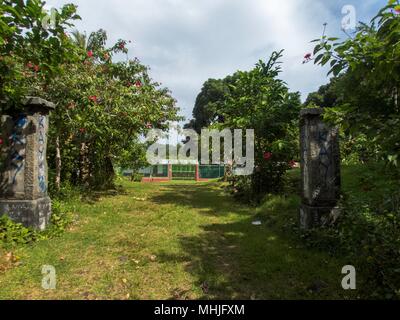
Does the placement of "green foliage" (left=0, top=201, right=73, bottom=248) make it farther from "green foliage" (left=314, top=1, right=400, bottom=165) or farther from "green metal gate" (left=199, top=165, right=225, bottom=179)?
"green metal gate" (left=199, top=165, right=225, bottom=179)

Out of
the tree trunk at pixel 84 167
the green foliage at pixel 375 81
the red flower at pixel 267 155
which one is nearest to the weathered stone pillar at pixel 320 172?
the green foliage at pixel 375 81

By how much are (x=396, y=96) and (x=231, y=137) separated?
27.4 feet

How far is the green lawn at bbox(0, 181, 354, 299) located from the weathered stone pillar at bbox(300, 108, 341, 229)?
2.28 feet

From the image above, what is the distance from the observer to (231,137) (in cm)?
1171

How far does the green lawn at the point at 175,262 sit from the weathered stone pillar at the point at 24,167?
Result: 2.34 feet

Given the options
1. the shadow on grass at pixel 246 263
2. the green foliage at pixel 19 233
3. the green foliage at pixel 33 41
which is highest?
the green foliage at pixel 33 41

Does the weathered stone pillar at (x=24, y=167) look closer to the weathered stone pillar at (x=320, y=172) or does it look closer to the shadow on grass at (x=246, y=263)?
the shadow on grass at (x=246, y=263)

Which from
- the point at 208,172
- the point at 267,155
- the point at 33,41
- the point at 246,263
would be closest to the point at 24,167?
the point at 33,41

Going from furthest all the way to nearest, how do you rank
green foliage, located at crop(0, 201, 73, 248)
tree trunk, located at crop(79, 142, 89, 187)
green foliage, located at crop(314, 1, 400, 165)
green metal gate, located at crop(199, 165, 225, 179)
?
green metal gate, located at crop(199, 165, 225, 179) < tree trunk, located at crop(79, 142, 89, 187) < green foliage, located at crop(0, 201, 73, 248) < green foliage, located at crop(314, 1, 400, 165)

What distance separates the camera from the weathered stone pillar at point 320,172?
18.8 ft

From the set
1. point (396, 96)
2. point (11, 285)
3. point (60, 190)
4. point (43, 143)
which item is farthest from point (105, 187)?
point (396, 96)

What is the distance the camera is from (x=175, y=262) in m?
4.84

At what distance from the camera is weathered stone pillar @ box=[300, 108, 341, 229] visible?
18.8 ft

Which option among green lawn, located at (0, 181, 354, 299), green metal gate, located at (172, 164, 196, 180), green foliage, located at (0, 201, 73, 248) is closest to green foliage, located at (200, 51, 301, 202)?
green lawn, located at (0, 181, 354, 299)
